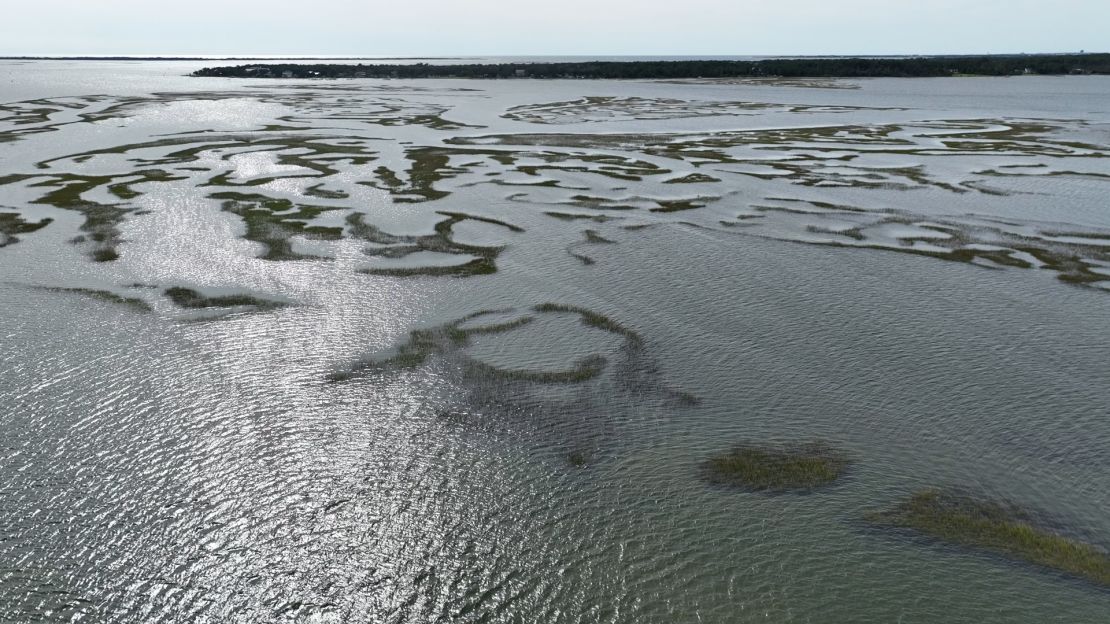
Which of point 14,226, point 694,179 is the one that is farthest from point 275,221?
point 694,179

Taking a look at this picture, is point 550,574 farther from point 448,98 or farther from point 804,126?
point 448,98

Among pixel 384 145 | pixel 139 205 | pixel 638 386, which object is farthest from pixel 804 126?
pixel 638 386

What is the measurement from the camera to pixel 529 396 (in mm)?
6176

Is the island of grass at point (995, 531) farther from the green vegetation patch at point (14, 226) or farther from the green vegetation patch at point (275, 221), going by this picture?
the green vegetation patch at point (14, 226)

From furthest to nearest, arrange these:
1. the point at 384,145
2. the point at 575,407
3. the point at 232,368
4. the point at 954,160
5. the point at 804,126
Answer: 1. the point at 804,126
2. the point at 384,145
3. the point at 954,160
4. the point at 232,368
5. the point at 575,407

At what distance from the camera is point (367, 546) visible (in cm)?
429

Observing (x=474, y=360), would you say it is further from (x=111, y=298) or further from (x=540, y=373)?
(x=111, y=298)

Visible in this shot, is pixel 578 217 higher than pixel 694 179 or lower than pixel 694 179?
lower

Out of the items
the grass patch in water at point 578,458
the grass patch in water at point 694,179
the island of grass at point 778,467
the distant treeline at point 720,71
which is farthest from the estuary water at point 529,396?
the distant treeline at point 720,71

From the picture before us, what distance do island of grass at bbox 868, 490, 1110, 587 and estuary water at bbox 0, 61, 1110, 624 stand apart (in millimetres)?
109

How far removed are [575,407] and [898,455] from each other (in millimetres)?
2269

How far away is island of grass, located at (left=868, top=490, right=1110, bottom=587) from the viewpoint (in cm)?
421

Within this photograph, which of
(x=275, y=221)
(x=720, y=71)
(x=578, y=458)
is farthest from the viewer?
(x=720, y=71)

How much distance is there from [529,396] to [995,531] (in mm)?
3234
